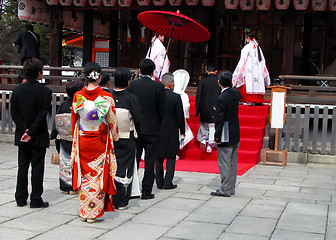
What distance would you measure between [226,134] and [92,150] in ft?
7.07

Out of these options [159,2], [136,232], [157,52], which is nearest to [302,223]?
[136,232]

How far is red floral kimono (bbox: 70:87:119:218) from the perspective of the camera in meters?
5.21

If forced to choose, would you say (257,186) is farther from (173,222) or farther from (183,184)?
(173,222)

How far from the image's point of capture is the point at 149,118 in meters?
6.48

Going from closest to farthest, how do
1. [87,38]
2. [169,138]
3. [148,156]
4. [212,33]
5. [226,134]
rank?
[148,156]
[226,134]
[169,138]
[87,38]
[212,33]

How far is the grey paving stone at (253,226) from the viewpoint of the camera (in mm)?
5059

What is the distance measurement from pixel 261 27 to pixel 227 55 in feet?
4.75

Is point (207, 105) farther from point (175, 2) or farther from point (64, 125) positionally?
point (175, 2)

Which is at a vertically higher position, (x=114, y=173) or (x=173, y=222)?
(x=114, y=173)

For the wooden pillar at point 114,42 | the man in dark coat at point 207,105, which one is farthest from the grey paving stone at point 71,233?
the wooden pillar at point 114,42

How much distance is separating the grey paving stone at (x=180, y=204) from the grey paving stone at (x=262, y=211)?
24.2 inches

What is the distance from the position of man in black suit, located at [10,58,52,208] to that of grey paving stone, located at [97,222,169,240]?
128 cm

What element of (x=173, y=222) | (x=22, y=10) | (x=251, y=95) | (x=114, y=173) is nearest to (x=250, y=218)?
(x=173, y=222)

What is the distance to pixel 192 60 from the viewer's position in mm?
16750
